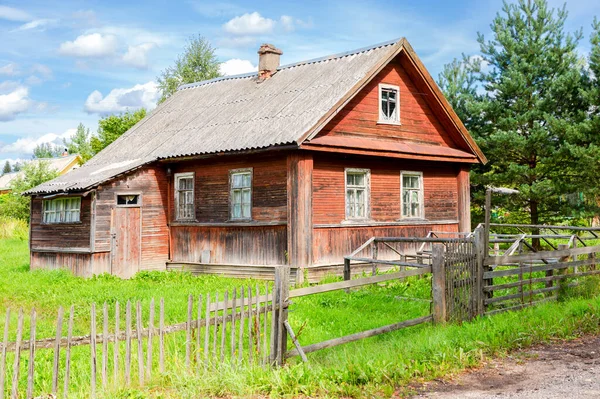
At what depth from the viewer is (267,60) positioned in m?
21.7

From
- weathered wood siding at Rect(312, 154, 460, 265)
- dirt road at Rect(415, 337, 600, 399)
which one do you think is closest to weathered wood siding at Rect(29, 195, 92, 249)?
weathered wood siding at Rect(312, 154, 460, 265)

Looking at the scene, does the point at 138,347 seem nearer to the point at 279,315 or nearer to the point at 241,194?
the point at 279,315

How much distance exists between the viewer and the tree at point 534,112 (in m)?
22.9

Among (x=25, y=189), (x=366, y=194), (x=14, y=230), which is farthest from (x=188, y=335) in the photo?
(x=25, y=189)

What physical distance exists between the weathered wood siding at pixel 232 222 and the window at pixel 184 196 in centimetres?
17

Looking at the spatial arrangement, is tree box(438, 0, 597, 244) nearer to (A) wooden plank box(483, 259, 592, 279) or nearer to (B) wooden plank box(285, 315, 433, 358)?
(A) wooden plank box(483, 259, 592, 279)

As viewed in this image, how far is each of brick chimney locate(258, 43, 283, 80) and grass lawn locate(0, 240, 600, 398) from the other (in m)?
8.51

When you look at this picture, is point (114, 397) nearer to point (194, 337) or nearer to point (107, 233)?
point (194, 337)

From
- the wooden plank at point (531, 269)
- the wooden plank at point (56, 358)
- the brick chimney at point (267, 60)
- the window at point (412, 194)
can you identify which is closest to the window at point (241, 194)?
the window at point (412, 194)

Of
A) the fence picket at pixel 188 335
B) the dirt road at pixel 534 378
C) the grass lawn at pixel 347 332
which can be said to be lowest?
the dirt road at pixel 534 378

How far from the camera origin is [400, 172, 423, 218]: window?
18.3 meters

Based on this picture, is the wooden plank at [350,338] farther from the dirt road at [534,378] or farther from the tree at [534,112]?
the tree at [534,112]

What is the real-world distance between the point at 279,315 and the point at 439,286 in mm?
3004

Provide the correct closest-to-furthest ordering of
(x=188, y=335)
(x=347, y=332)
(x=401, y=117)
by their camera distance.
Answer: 1. (x=188, y=335)
2. (x=347, y=332)
3. (x=401, y=117)
